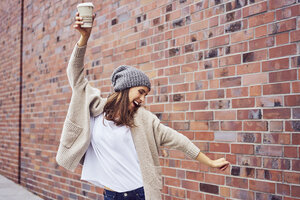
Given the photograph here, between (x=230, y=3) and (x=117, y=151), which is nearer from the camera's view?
(x=117, y=151)

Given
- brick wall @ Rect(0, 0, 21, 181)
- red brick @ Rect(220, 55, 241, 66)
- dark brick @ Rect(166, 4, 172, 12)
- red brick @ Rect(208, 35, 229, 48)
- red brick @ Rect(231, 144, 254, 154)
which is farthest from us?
brick wall @ Rect(0, 0, 21, 181)

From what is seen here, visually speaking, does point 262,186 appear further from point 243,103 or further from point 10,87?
point 10,87

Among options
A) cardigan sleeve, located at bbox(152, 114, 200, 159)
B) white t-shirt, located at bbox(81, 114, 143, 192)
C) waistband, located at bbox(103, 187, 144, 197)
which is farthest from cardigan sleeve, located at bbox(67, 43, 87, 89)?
waistband, located at bbox(103, 187, 144, 197)

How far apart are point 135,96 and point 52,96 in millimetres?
3392

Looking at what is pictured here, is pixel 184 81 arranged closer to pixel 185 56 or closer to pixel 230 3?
pixel 185 56

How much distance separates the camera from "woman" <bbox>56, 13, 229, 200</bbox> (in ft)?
8.21

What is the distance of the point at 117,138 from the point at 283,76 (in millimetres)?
1232

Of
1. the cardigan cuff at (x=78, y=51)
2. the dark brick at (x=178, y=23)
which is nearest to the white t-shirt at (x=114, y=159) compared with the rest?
the cardigan cuff at (x=78, y=51)

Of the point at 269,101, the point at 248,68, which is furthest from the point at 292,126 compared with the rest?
the point at 248,68

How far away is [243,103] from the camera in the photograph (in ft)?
9.30

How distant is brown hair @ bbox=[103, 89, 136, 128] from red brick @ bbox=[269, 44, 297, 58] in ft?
3.54

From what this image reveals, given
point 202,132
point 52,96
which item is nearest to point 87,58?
point 52,96

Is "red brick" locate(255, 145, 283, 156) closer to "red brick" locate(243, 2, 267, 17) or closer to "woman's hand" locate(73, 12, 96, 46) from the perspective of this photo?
"red brick" locate(243, 2, 267, 17)

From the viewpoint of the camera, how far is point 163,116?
11.9 ft
